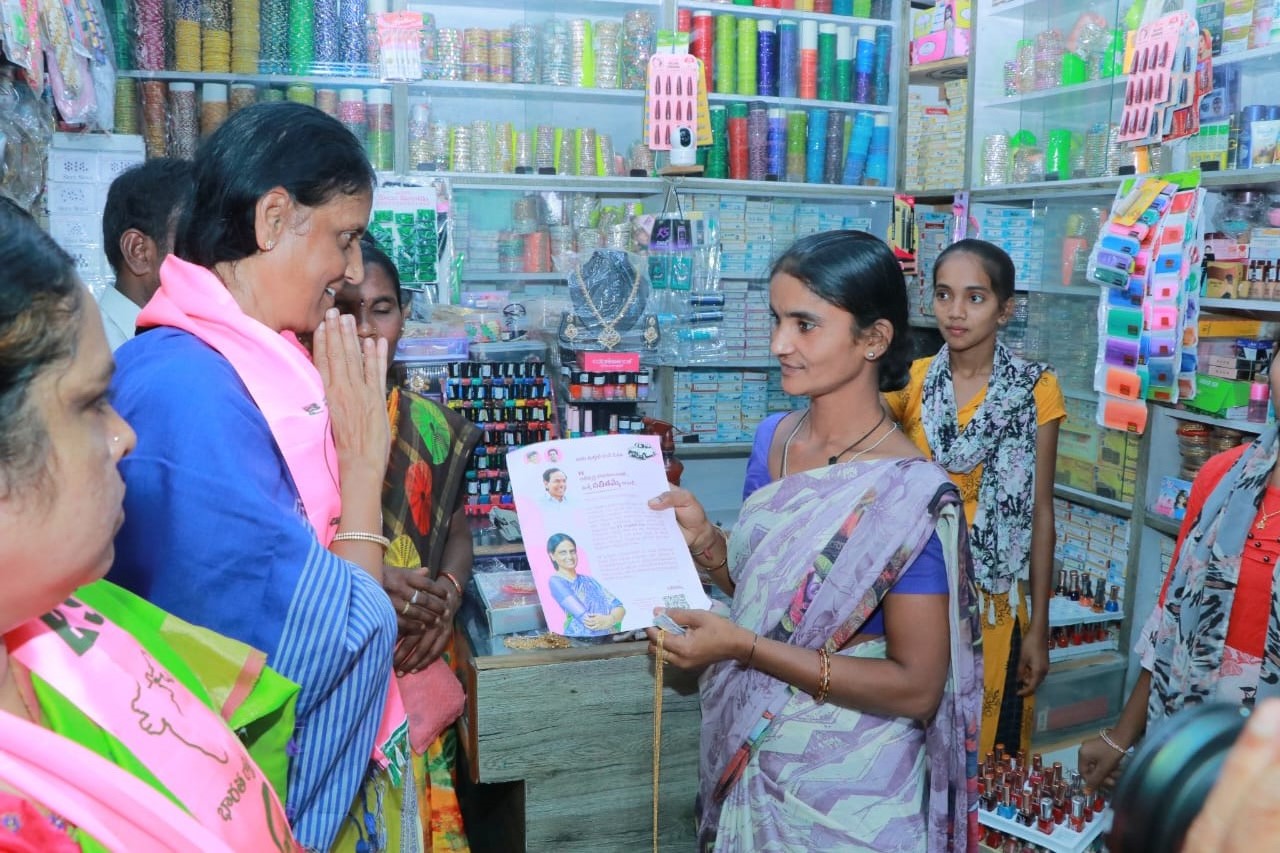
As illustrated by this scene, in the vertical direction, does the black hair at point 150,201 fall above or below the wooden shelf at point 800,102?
below

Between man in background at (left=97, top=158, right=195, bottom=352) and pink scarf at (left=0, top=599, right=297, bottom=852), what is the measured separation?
169 cm

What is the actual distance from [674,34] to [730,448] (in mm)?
1864

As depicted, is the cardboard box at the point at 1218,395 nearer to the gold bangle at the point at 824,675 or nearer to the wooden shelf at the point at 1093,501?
the wooden shelf at the point at 1093,501

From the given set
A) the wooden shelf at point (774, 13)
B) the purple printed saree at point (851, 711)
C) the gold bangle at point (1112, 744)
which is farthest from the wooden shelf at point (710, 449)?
the purple printed saree at point (851, 711)

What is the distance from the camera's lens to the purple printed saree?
1593 millimetres

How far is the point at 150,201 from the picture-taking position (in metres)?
2.30

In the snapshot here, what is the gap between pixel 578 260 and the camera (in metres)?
4.27

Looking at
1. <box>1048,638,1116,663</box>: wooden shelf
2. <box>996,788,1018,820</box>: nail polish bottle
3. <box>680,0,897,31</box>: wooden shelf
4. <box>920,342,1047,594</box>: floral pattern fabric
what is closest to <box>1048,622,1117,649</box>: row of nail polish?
<box>1048,638,1116,663</box>: wooden shelf

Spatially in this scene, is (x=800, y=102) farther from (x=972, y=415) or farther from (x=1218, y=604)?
(x=1218, y=604)

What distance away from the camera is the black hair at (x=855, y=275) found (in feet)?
5.66

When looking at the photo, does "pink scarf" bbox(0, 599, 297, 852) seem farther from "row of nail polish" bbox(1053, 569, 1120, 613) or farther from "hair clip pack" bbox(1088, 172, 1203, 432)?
"row of nail polish" bbox(1053, 569, 1120, 613)

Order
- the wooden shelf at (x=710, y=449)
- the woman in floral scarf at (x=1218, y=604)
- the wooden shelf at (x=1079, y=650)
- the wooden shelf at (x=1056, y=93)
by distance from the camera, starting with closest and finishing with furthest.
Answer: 1. the woman in floral scarf at (x=1218, y=604)
2. the wooden shelf at (x=1079, y=650)
3. the wooden shelf at (x=1056, y=93)
4. the wooden shelf at (x=710, y=449)

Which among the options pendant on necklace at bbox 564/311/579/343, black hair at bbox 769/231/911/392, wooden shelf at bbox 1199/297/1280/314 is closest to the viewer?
black hair at bbox 769/231/911/392

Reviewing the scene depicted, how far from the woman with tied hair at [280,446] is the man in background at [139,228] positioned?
118cm
